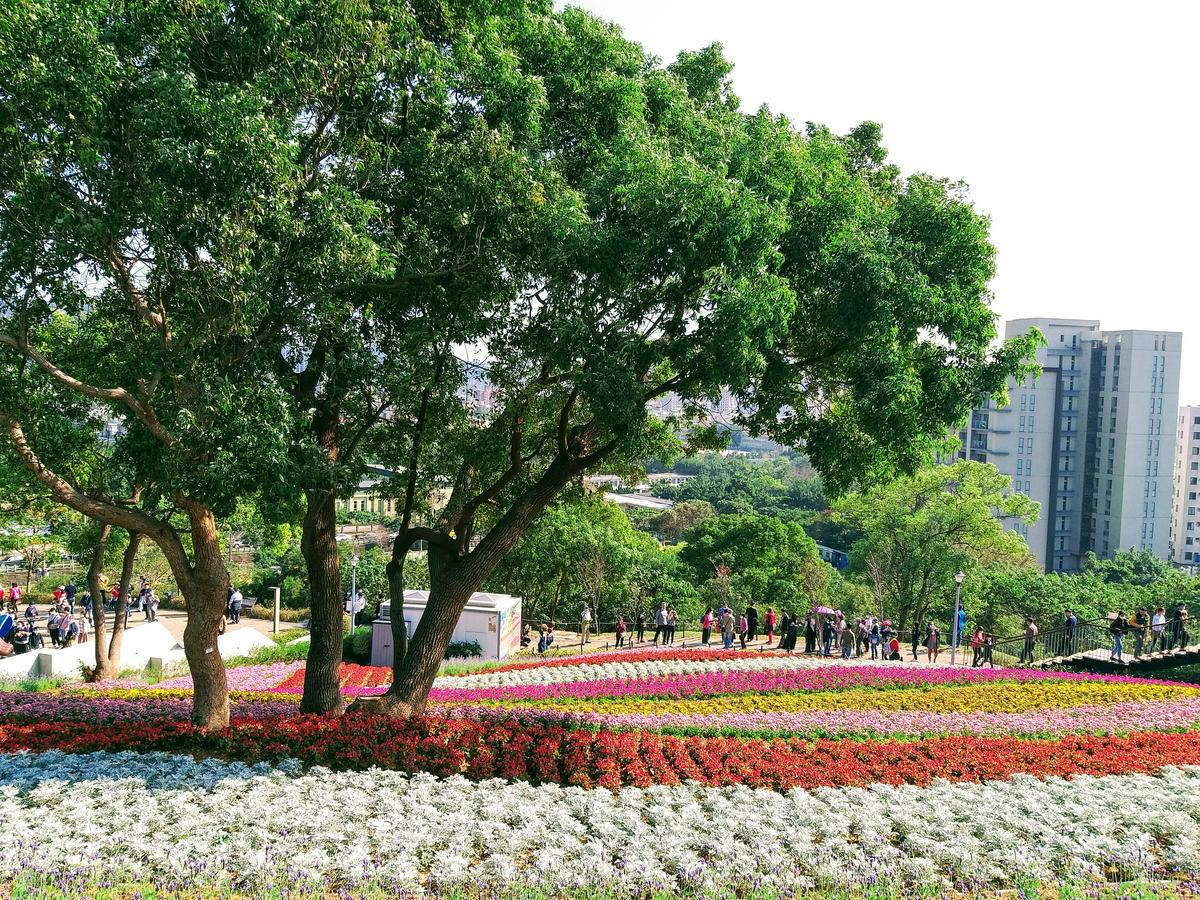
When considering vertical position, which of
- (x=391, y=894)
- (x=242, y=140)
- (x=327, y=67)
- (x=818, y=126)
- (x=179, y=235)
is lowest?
(x=391, y=894)

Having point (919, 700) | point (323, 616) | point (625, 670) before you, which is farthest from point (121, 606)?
point (919, 700)

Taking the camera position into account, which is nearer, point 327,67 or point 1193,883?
point 1193,883

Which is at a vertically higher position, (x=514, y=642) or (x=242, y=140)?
(x=242, y=140)

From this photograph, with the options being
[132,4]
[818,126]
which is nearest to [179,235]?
[132,4]

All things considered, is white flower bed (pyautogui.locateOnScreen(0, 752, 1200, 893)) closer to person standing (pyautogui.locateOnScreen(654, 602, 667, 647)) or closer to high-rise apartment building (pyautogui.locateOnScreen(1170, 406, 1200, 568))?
person standing (pyautogui.locateOnScreen(654, 602, 667, 647))

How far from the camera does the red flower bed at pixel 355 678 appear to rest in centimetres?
1931

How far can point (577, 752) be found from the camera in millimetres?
9492

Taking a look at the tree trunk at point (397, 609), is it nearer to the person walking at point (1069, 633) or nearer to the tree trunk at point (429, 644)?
the tree trunk at point (429, 644)

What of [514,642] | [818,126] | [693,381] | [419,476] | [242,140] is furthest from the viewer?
[514,642]

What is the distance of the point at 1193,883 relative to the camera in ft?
22.3

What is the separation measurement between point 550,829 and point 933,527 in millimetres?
31534

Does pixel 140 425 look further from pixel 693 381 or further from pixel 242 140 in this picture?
pixel 693 381

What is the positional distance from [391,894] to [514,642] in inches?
815

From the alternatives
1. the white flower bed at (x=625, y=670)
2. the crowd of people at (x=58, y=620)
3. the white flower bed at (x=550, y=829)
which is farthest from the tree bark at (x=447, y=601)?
the crowd of people at (x=58, y=620)
